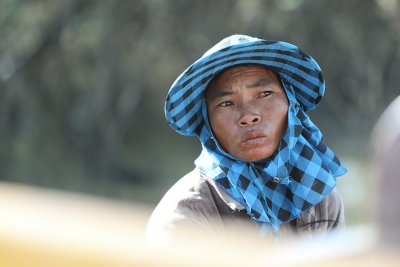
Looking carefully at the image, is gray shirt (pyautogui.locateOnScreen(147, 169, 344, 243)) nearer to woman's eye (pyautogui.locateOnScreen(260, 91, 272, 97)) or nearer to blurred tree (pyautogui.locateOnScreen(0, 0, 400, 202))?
woman's eye (pyautogui.locateOnScreen(260, 91, 272, 97))

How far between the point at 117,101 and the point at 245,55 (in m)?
8.79

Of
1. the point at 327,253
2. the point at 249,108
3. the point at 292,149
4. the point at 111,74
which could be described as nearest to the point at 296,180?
the point at 292,149

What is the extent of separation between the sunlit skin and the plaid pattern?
2 centimetres

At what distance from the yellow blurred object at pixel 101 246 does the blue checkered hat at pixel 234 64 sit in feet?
4.00

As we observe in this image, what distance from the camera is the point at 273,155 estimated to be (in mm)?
1847

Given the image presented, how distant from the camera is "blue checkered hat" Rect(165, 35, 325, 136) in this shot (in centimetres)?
187

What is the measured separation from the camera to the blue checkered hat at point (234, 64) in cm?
187

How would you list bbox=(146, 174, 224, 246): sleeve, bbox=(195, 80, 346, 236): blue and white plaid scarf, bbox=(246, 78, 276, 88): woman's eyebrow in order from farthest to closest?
1. bbox=(246, 78, 276, 88): woman's eyebrow
2. bbox=(195, 80, 346, 236): blue and white plaid scarf
3. bbox=(146, 174, 224, 246): sleeve

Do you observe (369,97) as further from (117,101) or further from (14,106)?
(14,106)

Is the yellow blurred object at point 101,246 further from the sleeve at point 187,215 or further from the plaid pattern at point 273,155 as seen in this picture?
the plaid pattern at point 273,155

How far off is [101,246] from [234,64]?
53.6 inches

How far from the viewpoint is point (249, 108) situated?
188cm

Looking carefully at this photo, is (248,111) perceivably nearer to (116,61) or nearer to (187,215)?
(187,215)

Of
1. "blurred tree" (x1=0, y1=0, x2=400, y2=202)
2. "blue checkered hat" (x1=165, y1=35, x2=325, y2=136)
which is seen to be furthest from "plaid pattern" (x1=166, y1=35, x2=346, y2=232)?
"blurred tree" (x1=0, y1=0, x2=400, y2=202)
